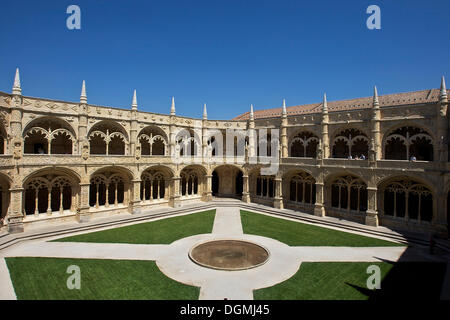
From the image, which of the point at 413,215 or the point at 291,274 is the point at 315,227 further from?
the point at 291,274

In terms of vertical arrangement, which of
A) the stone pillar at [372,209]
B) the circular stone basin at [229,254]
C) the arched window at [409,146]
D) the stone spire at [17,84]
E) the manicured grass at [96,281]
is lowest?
the manicured grass at [96,281]

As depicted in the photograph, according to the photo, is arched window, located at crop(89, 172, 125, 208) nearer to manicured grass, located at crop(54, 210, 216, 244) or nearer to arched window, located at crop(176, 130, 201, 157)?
manicured grass, located at crop(54, 210, 216, 244)

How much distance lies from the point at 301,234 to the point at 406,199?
996 cm

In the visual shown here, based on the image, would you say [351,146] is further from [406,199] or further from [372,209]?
[406,199]

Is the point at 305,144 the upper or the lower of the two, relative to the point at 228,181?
upper

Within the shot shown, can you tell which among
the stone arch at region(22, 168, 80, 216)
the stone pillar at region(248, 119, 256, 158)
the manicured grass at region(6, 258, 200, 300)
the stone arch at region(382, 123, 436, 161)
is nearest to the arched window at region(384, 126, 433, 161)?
→ the stone arch at region(382, 123, 436, 161)

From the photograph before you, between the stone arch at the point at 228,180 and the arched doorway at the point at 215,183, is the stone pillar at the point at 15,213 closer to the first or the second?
the stone arch at the point at 228,180

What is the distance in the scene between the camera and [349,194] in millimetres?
25875

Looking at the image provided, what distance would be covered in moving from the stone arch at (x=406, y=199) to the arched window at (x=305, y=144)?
832 centimetres

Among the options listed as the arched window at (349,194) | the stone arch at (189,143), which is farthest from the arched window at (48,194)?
the arched window at (349,194)

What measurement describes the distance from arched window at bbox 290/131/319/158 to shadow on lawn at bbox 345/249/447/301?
15.1 m

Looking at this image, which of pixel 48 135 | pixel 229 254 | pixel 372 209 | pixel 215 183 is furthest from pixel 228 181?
pixel 48 135

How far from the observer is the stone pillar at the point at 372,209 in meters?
23.7
